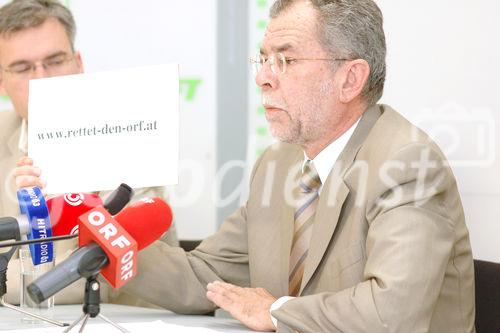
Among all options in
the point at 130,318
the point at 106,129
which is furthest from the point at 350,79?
the point at 130,318

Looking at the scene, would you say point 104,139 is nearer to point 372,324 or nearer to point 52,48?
point 372,324

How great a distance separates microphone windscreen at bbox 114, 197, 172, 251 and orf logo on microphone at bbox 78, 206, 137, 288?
4.0 inches

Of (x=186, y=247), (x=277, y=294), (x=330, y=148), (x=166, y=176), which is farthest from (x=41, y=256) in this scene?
(x=186, y=247)

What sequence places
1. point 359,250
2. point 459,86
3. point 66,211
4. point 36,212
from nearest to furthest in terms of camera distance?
point 36,212 < point 66,211 < point 359,250 < point 459,86

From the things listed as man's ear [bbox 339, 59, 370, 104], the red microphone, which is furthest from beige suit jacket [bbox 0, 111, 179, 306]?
the red microphone

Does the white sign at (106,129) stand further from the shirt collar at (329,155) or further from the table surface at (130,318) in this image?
the shirt collar at (329,155)

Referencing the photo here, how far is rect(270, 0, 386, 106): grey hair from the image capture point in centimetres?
234

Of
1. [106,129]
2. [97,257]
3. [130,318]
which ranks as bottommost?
[130,318]

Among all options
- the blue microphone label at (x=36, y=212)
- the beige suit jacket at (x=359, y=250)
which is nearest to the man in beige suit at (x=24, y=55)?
the beige suit jacket at (x=359, y=250)

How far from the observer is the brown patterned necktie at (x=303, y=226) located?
2.31 metres

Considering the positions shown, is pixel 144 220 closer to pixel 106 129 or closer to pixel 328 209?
pixel 106 129

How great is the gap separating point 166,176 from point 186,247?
941mm

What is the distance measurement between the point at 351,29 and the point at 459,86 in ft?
1.58

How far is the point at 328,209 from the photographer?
219cm
